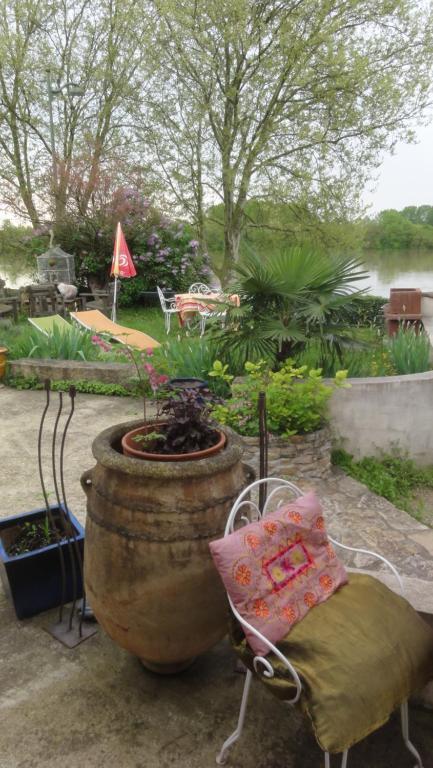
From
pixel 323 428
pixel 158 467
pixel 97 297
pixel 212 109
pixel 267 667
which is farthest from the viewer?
pixel 212 109

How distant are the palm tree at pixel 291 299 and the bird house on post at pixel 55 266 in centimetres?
883

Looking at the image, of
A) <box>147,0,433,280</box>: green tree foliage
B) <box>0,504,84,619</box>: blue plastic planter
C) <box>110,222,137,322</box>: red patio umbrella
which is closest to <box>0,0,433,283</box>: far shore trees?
<box>147,0,433,280</box>: green tree foliage

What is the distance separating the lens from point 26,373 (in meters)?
6.60

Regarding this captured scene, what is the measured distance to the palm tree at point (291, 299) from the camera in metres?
4.59

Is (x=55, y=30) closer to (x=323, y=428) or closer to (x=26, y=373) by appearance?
(x=26, y=373)

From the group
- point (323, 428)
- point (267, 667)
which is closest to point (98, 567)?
point (267, 667)

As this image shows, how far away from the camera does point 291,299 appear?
4.64 meters

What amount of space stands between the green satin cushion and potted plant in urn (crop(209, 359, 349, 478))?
2307 millimetres

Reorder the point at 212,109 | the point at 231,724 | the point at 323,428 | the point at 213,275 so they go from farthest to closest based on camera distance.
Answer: the point at 213,275 < the point at 212,109 < the point at 323,428 < the point at 231,724

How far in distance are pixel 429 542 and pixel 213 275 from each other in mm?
13345

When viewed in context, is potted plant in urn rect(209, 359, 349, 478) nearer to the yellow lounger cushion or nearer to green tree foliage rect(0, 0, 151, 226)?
the yellow lounger cushion

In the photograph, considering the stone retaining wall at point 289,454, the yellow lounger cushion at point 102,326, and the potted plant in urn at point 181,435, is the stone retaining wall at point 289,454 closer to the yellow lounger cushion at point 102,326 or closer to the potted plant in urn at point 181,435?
the potted plant in urn at point 181,435

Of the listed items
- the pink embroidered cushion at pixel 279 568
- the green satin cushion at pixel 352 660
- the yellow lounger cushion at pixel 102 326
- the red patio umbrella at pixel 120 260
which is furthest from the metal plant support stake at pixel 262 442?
the red patio umbrella at pixel 120 260

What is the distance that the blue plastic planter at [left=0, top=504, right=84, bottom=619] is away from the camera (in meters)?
2.27
